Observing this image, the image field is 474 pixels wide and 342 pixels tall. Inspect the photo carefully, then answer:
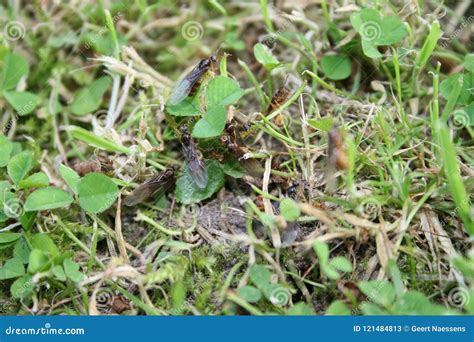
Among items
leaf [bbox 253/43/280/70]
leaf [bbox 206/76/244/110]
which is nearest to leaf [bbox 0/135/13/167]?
leaf [bbox 206/76/244/110]

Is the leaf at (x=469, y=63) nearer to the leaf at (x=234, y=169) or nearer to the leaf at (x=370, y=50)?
the leaf at (x=370, y=50)

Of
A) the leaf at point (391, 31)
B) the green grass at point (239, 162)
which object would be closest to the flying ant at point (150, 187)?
the green grass at point (239, 162)

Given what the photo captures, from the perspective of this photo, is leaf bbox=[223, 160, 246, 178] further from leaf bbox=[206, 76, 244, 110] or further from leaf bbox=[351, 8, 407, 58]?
leaf bbox=[351, 8, 407, 58]

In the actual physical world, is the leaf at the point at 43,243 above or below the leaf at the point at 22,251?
above

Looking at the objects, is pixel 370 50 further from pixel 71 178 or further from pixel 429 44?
pixel 71 178

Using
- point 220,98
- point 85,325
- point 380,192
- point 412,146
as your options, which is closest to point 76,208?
point 85,325

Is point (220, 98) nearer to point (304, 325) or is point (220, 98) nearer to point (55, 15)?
point (304, 325)
